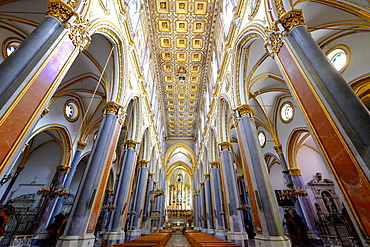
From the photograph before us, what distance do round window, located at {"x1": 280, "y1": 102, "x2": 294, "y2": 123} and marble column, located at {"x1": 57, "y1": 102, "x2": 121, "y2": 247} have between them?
11121 mm

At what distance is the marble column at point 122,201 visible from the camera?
7559mm

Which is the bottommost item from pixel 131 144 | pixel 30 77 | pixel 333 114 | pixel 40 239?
pixel 40 239

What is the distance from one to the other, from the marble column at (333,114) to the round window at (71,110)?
13.0 metres

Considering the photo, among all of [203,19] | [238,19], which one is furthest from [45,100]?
[203,19]

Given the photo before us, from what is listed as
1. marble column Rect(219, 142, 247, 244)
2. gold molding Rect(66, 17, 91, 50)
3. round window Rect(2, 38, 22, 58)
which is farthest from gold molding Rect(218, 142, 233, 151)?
round window Rect(2, 38, 22, 58)

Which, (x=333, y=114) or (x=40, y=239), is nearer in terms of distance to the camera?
(x=333, y=114)

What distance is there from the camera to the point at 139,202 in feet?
38.7

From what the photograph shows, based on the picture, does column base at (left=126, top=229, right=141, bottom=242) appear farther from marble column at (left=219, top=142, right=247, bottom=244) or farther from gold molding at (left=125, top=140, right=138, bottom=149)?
marble column at (left=219, top=142, right=247, bottom=244)

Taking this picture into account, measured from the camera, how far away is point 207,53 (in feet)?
47.6

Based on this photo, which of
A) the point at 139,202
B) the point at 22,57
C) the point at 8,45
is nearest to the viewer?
the point at 22,57

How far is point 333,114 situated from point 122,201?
879cm

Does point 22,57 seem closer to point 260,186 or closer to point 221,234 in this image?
point 260,186

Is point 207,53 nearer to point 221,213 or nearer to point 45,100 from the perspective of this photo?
point 221,213

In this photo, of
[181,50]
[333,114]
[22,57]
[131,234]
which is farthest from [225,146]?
[22,57]
